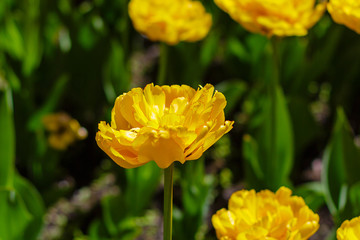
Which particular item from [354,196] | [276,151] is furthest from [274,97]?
[354,196]

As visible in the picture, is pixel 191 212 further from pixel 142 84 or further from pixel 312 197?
pixel 142 84

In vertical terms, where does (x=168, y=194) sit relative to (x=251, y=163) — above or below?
above

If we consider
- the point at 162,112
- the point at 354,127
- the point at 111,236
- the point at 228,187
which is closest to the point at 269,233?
the point at 162,112

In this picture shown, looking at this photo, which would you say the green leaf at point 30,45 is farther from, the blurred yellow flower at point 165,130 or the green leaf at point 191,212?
the blurred yellow flower at point 165,130

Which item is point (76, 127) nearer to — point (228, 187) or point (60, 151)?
point (60, 151)

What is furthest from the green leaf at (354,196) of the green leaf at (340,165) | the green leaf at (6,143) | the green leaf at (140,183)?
the green leaf at (6,143)
